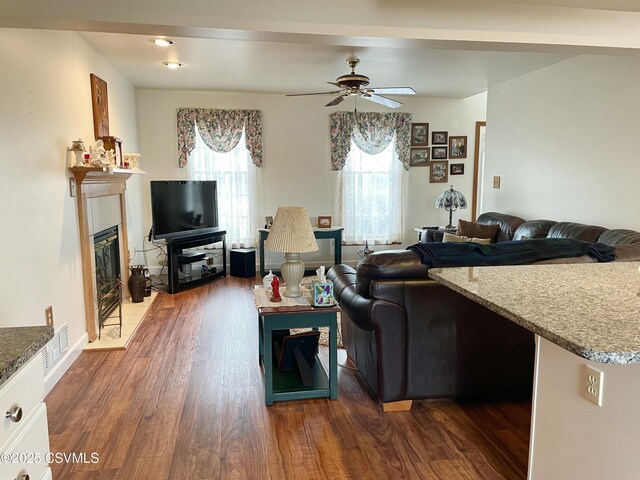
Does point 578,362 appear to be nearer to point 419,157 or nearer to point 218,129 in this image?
point 218,129

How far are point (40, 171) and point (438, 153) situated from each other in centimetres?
529

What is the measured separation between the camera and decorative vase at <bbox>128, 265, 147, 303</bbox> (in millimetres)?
4809

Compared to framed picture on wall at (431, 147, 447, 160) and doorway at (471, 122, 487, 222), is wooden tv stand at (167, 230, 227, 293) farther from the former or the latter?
doorway at (471, 122, 487, 222)

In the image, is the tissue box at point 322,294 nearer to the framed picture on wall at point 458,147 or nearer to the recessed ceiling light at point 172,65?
the recessed ceiling light at point 172,65

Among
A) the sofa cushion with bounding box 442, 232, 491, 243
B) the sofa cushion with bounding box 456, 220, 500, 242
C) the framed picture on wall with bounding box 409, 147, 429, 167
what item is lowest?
the sofa cushion with bounding box 442, 232, 491, 243

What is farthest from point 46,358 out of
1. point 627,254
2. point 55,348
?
point 627,254

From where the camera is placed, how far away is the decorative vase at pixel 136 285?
481cm

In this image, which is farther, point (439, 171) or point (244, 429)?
point (439, 171)

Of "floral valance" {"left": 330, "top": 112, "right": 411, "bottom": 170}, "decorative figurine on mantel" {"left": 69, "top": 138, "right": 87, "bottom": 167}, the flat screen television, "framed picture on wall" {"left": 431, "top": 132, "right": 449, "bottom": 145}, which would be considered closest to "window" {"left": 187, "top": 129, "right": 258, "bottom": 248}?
the flat screen television

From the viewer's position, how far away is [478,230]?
5.10 meters

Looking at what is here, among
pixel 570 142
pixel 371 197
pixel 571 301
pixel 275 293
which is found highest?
pixel 570 142

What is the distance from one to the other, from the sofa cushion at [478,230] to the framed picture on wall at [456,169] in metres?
1.89

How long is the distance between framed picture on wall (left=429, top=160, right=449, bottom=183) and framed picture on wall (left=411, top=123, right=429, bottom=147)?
1.08ft

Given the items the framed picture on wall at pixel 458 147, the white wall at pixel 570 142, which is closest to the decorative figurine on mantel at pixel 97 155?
the white wall at pixel 570 142
